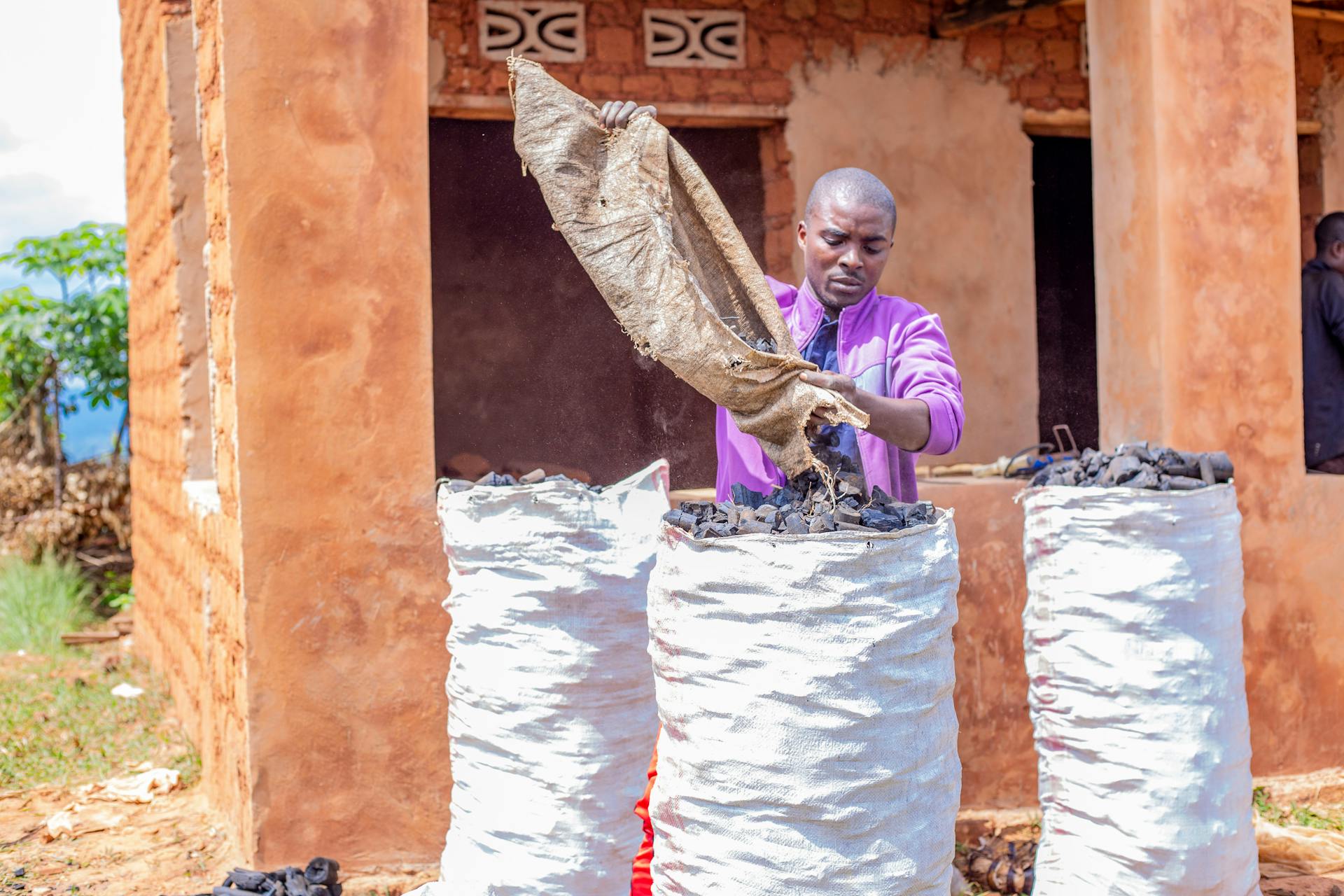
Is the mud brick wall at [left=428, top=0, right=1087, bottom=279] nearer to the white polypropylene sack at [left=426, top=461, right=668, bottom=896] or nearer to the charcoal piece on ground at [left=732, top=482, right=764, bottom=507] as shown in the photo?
the white polypropylene sack at [left=426, top=461, right=668, bottom=896]

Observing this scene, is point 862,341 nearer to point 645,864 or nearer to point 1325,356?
point 645,864

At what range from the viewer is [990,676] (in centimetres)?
390

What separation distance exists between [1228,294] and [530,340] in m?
3.23

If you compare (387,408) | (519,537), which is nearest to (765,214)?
(387,408)

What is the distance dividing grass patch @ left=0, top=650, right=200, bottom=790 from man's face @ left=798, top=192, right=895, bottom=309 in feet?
10.7

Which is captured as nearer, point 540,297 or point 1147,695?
point 1147,695

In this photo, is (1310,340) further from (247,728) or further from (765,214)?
(247,728)

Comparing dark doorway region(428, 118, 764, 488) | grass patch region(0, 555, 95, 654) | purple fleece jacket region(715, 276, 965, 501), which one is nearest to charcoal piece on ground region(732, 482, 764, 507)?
purple fleece jacket region(715, 276, 965, 501)

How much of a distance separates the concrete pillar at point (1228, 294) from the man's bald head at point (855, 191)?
178 centimetres

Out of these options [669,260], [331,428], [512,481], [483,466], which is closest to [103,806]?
[331,428]

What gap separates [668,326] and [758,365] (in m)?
0.19

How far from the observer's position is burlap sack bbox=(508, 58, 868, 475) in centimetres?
218

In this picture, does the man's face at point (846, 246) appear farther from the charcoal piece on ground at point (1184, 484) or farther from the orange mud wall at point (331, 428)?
the orange mud wall at point (331, 428)

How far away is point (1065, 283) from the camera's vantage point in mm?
6574
